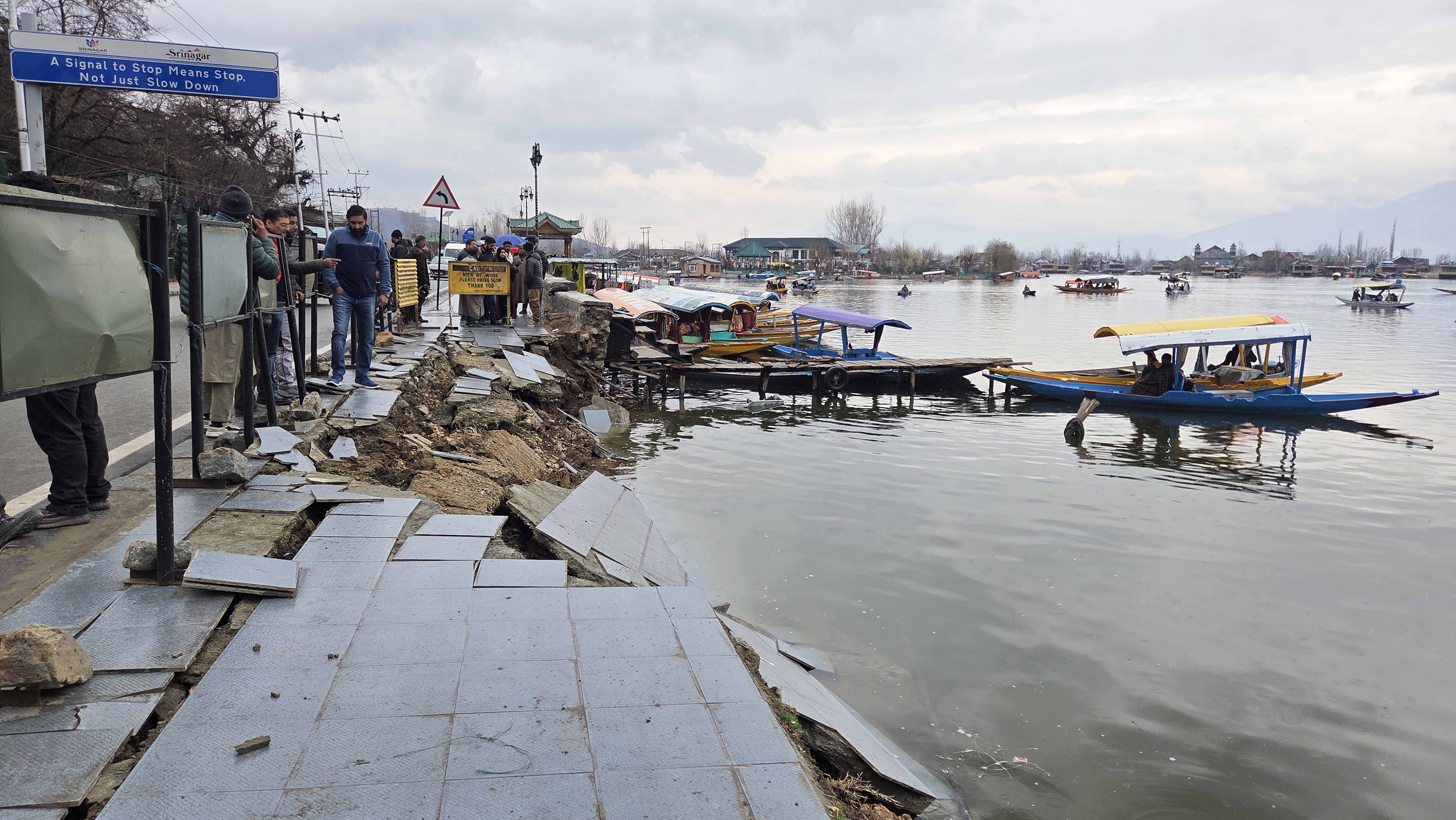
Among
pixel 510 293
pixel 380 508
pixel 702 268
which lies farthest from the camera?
pixel 702 268

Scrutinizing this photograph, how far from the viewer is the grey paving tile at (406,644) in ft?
11.8

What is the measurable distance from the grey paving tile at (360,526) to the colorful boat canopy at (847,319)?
20128 millimetres

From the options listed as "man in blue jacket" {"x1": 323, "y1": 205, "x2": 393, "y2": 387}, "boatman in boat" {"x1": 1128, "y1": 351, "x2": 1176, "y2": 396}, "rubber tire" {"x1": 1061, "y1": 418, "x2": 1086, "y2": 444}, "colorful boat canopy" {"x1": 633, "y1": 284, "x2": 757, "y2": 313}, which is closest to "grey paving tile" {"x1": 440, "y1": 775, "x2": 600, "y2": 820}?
"man in blue jacket" {"x1": 323, "y1": 205, "x2": 393, "y2": 387}

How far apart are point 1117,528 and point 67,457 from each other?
1121 cm

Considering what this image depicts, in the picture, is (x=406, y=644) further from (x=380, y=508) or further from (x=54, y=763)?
(x=380, y=508)

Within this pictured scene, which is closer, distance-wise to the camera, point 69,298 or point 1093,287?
point 69,298

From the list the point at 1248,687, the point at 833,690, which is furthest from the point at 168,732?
the point at 1248,687

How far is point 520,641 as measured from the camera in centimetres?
383

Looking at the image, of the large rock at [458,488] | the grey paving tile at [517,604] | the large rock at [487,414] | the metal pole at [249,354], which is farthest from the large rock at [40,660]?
the large rock at [487,414]

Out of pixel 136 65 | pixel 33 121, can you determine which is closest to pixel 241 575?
pixel 136 65

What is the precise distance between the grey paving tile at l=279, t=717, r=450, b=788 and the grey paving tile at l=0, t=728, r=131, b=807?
1.98 ft

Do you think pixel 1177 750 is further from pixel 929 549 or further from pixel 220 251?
pixel 220 251

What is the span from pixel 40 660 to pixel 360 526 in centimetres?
210

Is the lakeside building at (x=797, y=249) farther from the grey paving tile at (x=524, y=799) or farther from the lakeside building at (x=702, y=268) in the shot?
the grey paving tile at (x=524, y=799)
